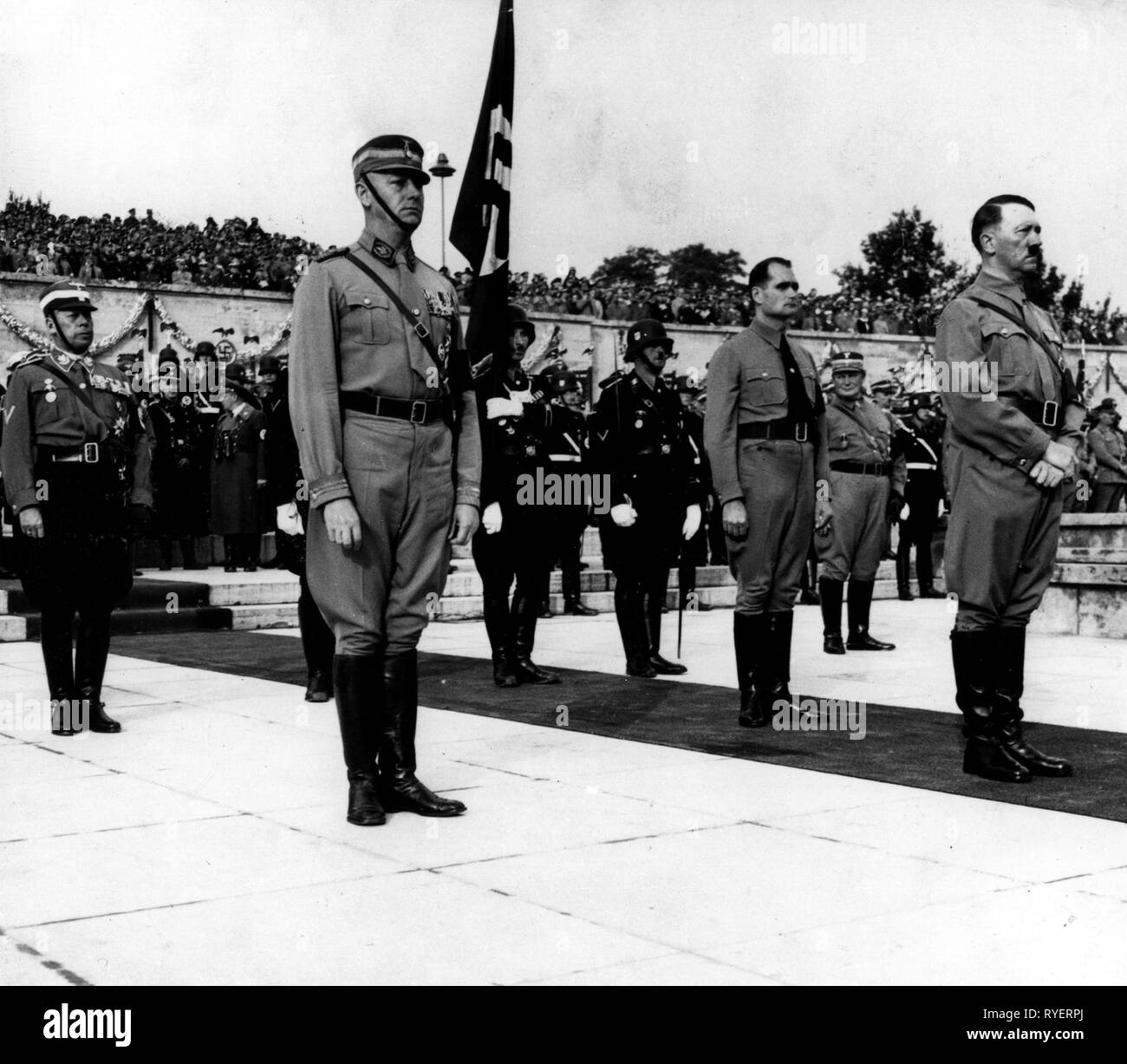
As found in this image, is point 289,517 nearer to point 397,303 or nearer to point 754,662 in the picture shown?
point 754,662

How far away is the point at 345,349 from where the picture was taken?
495 centimetres

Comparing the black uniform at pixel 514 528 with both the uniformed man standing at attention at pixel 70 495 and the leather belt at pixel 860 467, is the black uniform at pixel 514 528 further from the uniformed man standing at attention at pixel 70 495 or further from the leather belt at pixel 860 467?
the leather belt at pixel 860 467

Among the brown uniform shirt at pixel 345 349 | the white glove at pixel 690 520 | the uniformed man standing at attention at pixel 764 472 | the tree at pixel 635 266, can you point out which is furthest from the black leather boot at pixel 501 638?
the tree at pixel 635 266

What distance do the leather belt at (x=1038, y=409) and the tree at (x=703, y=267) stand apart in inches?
1890

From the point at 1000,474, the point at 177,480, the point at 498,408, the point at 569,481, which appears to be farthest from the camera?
the point at 177,480

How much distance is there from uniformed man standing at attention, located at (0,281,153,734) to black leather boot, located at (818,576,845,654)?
4914 mm

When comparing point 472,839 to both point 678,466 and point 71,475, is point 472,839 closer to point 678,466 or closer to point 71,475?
point 71,475

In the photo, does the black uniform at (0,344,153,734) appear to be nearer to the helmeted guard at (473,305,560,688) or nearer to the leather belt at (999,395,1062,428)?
the helmeted guard at (473,305,560,688)

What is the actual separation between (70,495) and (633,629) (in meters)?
3.30

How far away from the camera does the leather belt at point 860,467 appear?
10.9m

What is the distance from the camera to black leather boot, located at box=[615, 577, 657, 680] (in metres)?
8.86

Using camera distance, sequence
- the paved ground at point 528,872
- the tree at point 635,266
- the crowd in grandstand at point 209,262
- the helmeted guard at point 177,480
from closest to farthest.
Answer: the paved ground at point 528,872 → the helmeted guard at point 177,480 → the crowd in grandstand at point 209,262 → the tree at point 635,266

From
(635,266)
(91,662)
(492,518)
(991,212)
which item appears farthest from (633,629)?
(635,266)
